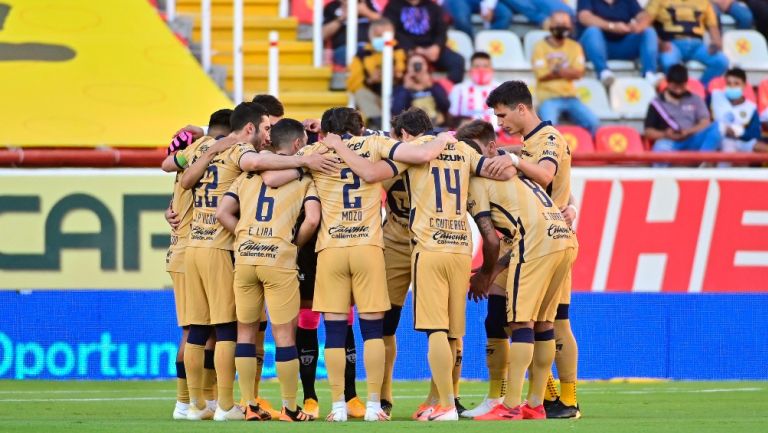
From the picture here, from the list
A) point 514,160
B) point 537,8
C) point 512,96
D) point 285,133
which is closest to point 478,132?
point 512,96

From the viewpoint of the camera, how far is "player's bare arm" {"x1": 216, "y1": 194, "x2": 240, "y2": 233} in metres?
11.0

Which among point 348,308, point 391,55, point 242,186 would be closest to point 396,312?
point 348,308

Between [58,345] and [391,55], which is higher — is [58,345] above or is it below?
below

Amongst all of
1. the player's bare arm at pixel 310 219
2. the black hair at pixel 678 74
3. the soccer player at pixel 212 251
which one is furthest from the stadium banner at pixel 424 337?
the player's bare arm at pixel 310 219

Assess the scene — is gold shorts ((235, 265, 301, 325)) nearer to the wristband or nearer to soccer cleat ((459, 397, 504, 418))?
soccer cleat ((459, 397, 504, 418))

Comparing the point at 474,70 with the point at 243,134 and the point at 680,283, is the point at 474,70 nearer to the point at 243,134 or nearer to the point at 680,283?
the point at 680,283

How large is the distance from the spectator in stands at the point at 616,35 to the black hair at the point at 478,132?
9.01m

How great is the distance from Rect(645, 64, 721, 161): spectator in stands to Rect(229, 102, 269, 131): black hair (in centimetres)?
893

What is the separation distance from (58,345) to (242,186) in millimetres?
5451

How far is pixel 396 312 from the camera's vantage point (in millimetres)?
11352

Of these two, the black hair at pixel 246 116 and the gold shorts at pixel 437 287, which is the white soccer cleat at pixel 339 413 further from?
the black hair at pixel 246 116

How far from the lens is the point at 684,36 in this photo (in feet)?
67.6

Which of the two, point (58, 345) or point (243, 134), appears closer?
point (243, 134)

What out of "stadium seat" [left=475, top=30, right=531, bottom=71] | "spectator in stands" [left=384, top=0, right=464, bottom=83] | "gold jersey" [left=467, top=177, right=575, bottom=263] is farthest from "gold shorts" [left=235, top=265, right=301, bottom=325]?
"stadium seat" [left=475, top=30, right=531, bottom=71]
